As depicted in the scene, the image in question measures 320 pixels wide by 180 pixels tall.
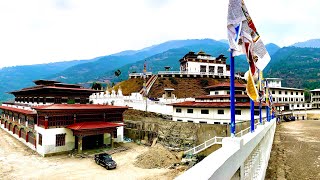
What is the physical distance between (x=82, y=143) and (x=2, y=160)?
1018 cm

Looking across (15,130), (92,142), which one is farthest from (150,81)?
(92,142)

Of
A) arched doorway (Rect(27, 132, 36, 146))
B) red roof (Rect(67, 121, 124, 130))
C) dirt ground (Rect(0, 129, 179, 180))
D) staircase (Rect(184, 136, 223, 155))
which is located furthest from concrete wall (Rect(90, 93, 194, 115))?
arched doorway (Rect(27, 132, 36, 146))

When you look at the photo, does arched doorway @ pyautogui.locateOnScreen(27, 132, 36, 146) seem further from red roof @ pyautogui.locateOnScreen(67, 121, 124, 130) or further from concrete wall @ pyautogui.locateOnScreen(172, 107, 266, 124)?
concrete wall @ pyautogui.locateOnScreen(172, 107, 266, 124)

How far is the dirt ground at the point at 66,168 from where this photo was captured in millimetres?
25578

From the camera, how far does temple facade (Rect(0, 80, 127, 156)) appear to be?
33781mm

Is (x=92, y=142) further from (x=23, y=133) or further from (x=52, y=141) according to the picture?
(x=23, y=133)

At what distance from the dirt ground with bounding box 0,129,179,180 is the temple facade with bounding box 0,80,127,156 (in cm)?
241

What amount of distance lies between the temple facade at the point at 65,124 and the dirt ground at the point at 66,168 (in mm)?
2407

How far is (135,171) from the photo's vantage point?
27.5 metres

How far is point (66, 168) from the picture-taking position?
28.0 m

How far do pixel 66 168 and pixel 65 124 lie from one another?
28.9 ft

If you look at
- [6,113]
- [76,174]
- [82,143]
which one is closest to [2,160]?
[82,143]

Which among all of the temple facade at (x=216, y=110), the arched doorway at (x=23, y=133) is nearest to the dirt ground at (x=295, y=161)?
the temple facade at (x=216, y=110)

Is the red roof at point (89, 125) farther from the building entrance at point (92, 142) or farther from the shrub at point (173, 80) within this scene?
the shrub at point (173, 80)
